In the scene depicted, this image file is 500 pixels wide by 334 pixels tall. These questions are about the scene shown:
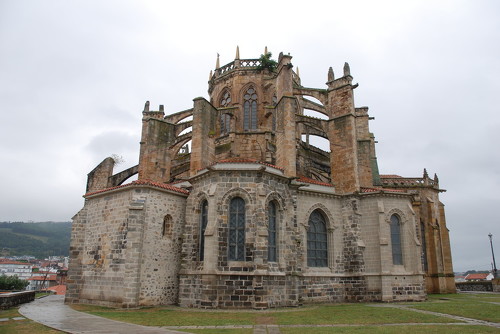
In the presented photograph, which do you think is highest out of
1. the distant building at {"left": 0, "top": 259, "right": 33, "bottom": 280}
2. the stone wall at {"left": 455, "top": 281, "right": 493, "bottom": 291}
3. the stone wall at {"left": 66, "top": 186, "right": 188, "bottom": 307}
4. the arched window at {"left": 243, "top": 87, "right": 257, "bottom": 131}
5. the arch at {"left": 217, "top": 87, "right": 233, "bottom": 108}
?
the arch at {"left": 217, "top": 87, "right": 233, "bottom": 108}

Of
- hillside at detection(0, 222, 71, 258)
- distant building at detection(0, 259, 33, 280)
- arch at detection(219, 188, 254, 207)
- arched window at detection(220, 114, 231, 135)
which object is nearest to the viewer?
arch at detection(219, 188, 254, 207)

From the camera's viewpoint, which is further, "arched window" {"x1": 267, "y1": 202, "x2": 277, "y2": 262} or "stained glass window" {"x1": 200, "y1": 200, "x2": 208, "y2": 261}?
"stained glass window" {"x1": 200, "y1": 200, "x2": 208, "y2": 261}

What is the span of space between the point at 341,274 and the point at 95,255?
12.2 m

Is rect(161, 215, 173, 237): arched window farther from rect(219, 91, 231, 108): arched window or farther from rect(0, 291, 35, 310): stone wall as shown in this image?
rect(219, 91, 231, 108): arched window

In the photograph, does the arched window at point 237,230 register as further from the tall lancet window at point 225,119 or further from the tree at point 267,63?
the tree at point 267,63

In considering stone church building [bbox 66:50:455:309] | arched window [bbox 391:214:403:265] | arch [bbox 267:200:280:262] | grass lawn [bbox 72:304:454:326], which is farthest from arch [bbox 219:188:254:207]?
arched window [bbox 391:214:403:265]

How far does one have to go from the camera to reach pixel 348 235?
20.0 metres

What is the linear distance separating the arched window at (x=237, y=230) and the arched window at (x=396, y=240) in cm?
910

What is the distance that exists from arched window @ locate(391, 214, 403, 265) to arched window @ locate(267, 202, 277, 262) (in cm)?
742

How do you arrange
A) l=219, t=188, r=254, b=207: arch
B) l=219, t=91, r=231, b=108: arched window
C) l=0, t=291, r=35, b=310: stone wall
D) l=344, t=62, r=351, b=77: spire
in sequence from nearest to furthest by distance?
l=0, t=291, r=35, b=310: stone wall, l=219, t=188, r=254, b=207: arch, l=344, t=62, r=351, b=77: spire, l=219, t=91, r=231, b=108: arched window

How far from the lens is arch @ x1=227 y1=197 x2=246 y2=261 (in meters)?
15.9

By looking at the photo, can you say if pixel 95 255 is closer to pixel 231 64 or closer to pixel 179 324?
pixel 179 324

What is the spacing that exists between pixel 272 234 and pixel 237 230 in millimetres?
1715

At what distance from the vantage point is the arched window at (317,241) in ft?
63.5
